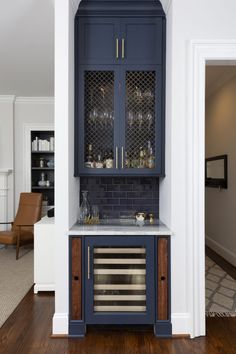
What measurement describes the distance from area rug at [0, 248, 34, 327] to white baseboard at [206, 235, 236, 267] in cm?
292

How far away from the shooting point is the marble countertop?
218 cm

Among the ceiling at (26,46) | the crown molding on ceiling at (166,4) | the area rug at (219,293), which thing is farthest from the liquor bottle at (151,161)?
the ceiling at (26,46)

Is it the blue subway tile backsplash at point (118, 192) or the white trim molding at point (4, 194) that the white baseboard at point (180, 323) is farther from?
the white trim molding at point (4, 194)

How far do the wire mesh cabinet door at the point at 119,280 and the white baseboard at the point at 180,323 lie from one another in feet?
0.63

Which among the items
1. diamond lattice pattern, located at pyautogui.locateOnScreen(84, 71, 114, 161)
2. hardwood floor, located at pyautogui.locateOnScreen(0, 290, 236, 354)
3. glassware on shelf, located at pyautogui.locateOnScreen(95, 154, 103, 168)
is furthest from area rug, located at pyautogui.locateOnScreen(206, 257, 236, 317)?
diamond lattice pattern, located at pyautogui.locateOnScreen(84, 71, 114, 161)

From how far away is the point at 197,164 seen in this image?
7.30 ft

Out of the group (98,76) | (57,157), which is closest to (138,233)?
(57,157)

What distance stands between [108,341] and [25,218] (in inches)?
124

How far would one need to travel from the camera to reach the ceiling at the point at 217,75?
12.5ft

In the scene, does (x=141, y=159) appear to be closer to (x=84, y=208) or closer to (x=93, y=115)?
(x=93, y=115)

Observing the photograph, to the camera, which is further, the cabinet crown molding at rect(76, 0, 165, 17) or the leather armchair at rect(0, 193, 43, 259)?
the leather armchair at rect(0, 193, 43, 259)

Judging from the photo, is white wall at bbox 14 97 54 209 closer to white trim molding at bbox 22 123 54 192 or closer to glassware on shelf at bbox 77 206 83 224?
white trim molding at bbox 22 123 54 192

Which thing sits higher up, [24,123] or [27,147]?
[24,123]

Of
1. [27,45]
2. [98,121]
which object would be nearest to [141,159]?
[98,121]
